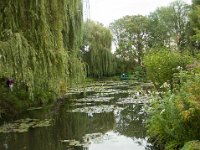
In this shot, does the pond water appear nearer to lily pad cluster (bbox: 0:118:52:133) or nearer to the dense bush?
lily pad cluster (bbox: 0:118:52:133)

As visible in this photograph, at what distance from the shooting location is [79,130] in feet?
38.9

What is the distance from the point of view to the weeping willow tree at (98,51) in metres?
37.5

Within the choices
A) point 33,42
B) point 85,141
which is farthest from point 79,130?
point 33,42

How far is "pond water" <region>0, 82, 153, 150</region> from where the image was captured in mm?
9812

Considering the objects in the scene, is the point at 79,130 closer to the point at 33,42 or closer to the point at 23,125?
the point at 23,125

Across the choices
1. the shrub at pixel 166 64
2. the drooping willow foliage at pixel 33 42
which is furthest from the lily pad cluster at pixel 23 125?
the shrub at pixel 166 64

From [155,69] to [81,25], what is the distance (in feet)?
14.6

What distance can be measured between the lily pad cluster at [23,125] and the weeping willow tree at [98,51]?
22408mm

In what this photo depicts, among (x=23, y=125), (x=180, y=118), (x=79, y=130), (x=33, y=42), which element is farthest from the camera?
(x=23, y=125)

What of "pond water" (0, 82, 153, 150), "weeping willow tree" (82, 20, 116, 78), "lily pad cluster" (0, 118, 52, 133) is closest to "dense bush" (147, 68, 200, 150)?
"pond water" (0, 82, 153, 150)

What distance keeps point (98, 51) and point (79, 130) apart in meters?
26.5

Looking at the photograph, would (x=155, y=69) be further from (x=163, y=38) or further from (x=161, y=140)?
(x=163, y=38)

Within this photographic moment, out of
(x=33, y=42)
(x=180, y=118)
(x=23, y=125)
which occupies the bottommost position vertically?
(x=23, y=125)

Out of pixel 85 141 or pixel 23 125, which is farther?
pixel 23 125
